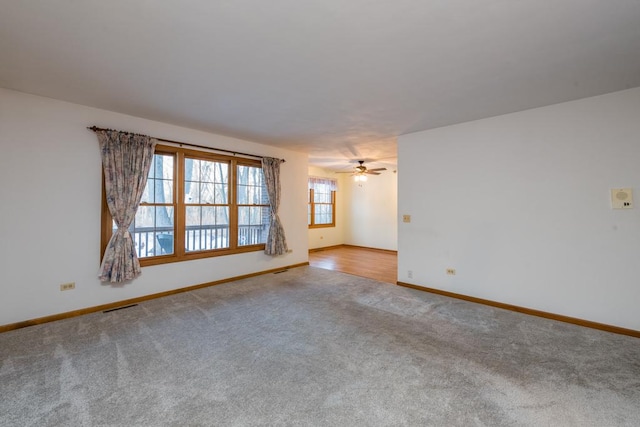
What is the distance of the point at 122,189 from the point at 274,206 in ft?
8.33

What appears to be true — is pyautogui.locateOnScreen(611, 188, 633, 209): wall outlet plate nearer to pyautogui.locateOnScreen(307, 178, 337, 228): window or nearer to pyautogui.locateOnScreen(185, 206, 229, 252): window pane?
pyautogui.locateOnScreen(185, 206, 229, 252): window pane

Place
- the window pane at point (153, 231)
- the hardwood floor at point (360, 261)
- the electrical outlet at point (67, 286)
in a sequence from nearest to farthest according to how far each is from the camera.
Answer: the electrical outlet at point (67, 286) < the window pane at point (153, 231) < the hardwood floor at point (360, 261)

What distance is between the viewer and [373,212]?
8695mm

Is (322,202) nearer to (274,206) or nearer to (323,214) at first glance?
(323,214)

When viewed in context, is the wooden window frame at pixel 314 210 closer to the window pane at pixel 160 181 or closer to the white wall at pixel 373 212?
the white wall at pixel 373 212

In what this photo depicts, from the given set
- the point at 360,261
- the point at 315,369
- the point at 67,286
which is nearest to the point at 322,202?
the point at 360,261

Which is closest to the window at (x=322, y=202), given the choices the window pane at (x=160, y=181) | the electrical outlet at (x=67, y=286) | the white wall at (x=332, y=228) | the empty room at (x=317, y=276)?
the white wall at (x=332, y=228)

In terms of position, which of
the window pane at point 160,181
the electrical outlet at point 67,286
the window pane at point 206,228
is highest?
the window pane at point 160,181

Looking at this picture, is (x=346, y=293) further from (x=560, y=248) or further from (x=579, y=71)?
(x=579, y=71)

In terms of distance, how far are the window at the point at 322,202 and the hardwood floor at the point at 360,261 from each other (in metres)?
0.94

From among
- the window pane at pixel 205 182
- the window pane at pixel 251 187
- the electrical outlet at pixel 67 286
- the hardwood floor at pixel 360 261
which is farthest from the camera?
the hardwood floor at pixel 360 261

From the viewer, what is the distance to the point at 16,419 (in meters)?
1.69

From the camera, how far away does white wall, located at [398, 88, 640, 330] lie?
2.96 metres

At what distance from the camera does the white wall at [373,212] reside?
8.22 metres
